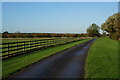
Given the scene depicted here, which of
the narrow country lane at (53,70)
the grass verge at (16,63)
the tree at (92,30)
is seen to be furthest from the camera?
the tree at (92,30)

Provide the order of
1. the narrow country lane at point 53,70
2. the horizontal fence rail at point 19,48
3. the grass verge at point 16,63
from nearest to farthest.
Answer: the narrow country lane at point 53,70
the grass verge at point 16,63
the horizontal fence rail at point 19,48

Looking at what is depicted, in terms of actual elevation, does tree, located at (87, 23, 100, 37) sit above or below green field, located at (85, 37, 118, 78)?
above

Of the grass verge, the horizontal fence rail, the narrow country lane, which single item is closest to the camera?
the narrow country lane

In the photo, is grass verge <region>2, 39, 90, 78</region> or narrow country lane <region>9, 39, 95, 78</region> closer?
narrow country lane <region>9, 39, 95, 78</region>

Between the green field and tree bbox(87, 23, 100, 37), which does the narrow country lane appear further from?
tree bbox(87, 23, 100, 37)

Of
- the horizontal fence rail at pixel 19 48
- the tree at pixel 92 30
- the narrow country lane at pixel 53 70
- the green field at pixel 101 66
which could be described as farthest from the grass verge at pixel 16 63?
the tree at pixel 92 30

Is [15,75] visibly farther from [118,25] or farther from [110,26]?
[110,26]

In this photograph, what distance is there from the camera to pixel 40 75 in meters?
7.46

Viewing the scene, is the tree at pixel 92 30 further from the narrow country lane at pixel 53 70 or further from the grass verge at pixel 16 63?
the narrow country lane at pixel 53 70

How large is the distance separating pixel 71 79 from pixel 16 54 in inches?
358

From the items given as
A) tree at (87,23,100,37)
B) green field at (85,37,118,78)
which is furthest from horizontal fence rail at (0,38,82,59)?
tree at (87,23,100,37)

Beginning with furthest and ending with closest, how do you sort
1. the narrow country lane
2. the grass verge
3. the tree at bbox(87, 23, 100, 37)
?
1. the tree at bbox(87, 23, 100, 37)
2. the grass verge
3. the narrow country lane

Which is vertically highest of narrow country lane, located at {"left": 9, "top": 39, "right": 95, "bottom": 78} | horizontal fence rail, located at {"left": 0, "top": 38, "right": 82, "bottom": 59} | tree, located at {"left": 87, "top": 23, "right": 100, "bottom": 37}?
tree, located at {"left": 87, "top": 23, "right": 100, "bottom": 37}

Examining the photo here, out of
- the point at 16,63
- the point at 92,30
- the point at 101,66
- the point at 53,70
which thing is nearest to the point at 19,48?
the point at 16,63
